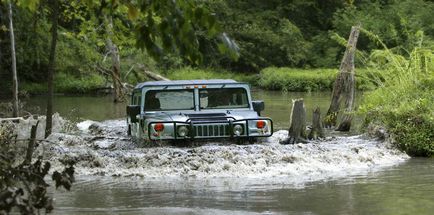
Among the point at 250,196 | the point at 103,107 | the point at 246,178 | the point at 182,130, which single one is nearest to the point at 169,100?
the point at 182,130

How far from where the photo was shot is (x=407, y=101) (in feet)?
46.5

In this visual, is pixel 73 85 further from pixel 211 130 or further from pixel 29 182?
pixel 29 182

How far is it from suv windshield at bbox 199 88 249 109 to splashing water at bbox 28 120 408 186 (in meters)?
0.96

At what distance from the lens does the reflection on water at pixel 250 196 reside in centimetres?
826

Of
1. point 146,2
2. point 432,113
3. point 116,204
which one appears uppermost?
point 146,2

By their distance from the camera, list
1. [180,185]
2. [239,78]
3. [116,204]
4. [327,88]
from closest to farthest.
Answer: [116,204] → [180,185] → [327,88] → [239,78]

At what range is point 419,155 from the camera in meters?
13.1

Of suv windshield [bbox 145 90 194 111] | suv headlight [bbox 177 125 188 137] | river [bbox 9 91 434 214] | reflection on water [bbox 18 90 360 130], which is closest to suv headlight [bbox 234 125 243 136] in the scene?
river [bbox 9 91 434 214]

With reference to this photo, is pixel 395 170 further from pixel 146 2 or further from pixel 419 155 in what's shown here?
pixel 146 2

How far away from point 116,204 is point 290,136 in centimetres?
568

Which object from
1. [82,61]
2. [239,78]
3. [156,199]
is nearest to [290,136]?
[156,199]

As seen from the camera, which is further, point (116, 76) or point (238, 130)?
point (116, 76)

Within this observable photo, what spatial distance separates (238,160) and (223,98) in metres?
2.59

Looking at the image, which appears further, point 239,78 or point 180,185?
point 239,78
